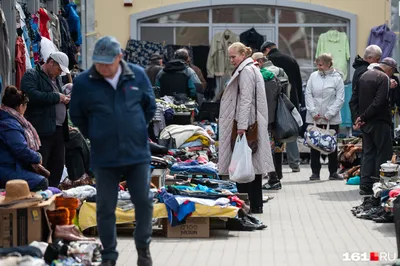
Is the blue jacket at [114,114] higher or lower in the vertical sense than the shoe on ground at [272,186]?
higher

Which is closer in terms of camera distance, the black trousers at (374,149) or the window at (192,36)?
the black trousers at (374,149)

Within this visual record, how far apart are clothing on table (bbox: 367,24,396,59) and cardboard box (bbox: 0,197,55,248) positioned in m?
14.7

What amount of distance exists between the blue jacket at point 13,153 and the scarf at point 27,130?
106 mm

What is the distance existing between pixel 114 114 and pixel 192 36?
52.1ft

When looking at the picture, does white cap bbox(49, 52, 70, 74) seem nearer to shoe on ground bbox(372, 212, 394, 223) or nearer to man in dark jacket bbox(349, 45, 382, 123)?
shoe on ground bbox(372, 212, 394, 223)

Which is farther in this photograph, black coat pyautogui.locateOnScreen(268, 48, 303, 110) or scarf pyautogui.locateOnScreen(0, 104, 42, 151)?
black coat pyautogui.locateOnScreen(268, 48, 303, 110)

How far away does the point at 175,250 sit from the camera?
10.5 meters

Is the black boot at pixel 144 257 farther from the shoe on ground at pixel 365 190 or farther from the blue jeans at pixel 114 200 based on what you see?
the shoe on ground at pixel 365 190

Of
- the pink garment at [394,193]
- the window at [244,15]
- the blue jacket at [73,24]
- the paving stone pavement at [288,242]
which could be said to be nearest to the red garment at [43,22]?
the blue jacket at [73,24]

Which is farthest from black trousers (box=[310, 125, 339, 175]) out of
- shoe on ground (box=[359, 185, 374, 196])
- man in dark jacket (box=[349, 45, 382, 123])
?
shoe on ground (box=[359, 185, 374, 196])

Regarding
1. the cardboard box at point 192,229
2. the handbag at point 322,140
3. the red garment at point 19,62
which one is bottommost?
the cardboard box at point 192,229

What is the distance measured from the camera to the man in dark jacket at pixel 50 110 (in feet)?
40.2

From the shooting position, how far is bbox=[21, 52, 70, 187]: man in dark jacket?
12.3 meters

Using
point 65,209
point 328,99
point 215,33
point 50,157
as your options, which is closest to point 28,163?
point 65,209
